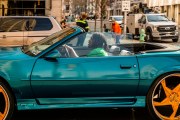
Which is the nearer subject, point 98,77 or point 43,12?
point 98,77

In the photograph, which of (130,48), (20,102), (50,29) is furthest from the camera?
(50,29)

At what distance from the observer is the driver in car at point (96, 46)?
224 inches

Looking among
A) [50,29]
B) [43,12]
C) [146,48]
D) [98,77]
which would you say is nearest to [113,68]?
[98,77]

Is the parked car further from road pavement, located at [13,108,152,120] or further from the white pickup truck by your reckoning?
the white pickup truck

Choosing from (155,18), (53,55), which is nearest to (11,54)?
(53,55)

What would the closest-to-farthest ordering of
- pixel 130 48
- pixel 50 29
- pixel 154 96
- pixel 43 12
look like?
pixel 154 96 → pixel 130 48 → pixel 50 29 → pixel 43 12

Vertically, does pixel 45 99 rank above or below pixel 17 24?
below

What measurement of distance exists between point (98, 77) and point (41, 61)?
79 cm

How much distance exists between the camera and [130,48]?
6508mm

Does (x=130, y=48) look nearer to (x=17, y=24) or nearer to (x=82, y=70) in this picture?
(x=82, y=70)

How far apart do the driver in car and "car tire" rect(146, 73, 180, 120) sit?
0.86 m

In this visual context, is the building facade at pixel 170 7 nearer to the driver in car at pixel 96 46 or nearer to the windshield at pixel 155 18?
the windshield at pixel 155 18

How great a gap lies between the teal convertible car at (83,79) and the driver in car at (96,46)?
1cm

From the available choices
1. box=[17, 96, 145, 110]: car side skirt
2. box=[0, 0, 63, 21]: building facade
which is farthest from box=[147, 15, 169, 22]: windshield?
box=[17, 96, 145, 110]: car side skirt
